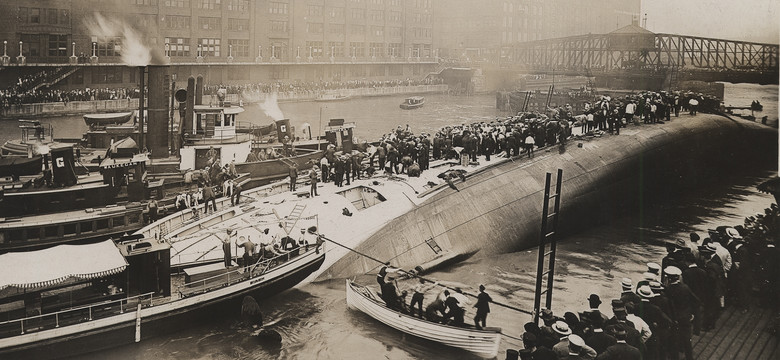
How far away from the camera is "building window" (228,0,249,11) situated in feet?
109

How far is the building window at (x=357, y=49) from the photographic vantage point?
37406 mm

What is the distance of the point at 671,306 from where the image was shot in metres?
9.19

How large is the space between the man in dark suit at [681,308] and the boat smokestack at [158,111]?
15.4 meters

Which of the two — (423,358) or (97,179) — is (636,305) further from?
(97,179)

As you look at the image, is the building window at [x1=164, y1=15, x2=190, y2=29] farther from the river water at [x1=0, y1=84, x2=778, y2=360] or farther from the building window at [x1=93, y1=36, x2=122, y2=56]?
the river water at [x1=0, y1=84, x2=778, y2=360]

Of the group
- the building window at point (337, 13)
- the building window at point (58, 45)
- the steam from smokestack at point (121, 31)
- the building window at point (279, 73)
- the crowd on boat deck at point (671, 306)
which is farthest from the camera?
the building window at point (279, 73)

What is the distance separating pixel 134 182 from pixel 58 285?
6359 mm

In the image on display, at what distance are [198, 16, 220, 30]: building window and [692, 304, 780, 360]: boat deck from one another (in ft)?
95.1

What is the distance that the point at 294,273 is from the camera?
1330 cm

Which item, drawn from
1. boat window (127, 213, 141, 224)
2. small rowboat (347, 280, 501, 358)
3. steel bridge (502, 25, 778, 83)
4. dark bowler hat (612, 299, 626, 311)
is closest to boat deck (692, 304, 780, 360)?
dark bowler hat (612, 299, 626, 311)

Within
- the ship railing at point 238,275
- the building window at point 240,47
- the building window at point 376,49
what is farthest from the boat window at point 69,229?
the building window at point 376,49

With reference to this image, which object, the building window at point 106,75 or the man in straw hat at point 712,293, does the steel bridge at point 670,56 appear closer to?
the man in straw hat at point 712,293

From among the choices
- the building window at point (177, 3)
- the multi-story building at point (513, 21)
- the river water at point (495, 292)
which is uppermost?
the multi-story building at point (513, 21)

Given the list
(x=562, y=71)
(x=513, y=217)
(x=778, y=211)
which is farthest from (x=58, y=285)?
(x=562, y=71)
